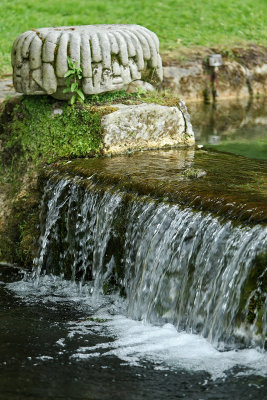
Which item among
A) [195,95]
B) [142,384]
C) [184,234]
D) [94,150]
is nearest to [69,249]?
[94,150]

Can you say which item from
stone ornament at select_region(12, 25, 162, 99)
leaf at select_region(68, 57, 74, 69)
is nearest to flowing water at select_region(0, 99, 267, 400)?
stone ornament at select_region(12, 25, 162, 99)

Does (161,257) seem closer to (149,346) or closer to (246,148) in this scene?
(149,346)

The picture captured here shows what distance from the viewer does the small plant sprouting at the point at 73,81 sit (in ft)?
24.0

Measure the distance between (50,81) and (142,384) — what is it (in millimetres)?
3749

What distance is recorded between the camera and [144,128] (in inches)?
303

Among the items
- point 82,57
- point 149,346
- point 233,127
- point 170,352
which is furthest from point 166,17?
point 170,352

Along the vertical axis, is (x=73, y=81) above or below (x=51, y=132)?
above

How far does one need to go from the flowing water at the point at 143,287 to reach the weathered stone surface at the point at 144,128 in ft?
0.80

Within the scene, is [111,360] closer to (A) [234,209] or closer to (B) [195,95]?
(A) [234,209]

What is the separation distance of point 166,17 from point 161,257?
11.1 m

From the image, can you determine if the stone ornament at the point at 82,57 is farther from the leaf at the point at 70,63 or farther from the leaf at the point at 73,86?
the leaf at the point at 73,86

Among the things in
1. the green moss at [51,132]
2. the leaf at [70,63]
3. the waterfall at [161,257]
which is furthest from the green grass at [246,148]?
the waterfall at [161,257]

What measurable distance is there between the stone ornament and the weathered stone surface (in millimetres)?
378

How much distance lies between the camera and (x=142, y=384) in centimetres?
461
